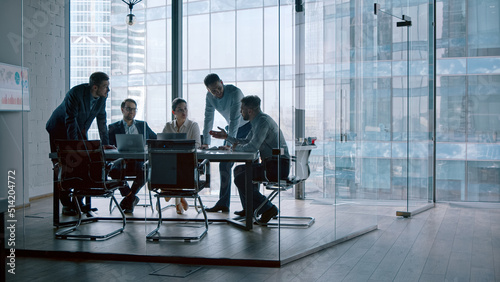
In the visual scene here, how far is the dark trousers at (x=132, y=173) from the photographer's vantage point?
4940 mm

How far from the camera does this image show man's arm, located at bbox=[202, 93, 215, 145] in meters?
5.02

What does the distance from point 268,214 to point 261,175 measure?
404mm

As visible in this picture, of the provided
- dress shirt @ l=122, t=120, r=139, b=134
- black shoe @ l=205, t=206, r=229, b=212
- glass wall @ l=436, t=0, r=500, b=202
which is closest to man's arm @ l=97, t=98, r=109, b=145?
dress shirt @ l=122, t=120, r=139, b=134

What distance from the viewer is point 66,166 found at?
15.8 feet

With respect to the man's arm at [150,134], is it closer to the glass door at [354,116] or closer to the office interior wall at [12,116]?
the office interior wall at [12,116]

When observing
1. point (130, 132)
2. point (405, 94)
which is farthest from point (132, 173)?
point (405, 94)

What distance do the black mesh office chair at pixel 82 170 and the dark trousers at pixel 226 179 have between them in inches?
41.1

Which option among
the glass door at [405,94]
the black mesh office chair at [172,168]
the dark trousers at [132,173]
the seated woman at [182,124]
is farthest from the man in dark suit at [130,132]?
the glass door at [405,94]

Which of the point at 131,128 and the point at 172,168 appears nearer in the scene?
the point at 131,128

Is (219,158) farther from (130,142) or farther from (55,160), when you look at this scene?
Answer: (55,160)

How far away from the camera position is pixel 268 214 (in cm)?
458

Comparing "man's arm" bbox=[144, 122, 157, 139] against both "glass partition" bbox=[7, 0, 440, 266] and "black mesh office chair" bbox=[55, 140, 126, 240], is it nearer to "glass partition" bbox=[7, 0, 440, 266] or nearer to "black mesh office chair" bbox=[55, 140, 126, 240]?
"glass partition" bbox=[7, 0, 440, 266]

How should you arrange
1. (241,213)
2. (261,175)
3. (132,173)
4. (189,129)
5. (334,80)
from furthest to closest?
(132,173) → (241,213) → (189,129) → (334,80) → (261,175)

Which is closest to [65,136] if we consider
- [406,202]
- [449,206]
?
[406,202]
